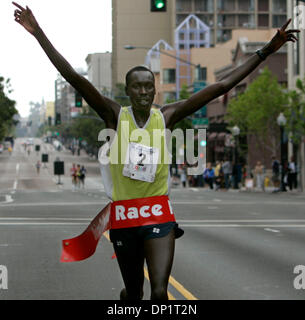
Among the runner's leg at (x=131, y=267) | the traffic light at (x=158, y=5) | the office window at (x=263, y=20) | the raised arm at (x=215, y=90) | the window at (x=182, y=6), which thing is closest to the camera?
the runner's leg at (x=131, y=267)

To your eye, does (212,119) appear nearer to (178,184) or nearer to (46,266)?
(178,184)

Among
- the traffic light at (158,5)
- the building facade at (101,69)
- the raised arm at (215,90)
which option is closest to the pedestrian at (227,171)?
the traffic light at (158,5)

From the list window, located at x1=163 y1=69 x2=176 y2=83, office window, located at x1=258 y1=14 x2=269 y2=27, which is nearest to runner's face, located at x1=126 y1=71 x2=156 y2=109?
window, located at x1=163 y1=69 x2=176 y2=83

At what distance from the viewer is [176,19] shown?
120000mm

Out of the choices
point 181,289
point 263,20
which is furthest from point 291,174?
point 263,20

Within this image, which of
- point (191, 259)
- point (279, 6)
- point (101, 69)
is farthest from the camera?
point (101, 69)

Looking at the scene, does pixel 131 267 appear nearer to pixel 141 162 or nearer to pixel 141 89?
pixel 141 162

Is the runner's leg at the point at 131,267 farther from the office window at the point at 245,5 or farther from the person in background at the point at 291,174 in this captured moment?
the office window at the point at 245,5

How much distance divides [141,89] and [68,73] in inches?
20.6

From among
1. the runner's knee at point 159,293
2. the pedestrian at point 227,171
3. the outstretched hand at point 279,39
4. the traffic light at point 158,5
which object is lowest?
the pedestrian at point 227,171

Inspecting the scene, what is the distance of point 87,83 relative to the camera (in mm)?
5402

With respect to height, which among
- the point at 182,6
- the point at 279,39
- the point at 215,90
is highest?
the point at 182,6

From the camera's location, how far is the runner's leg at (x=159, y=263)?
206 inches
